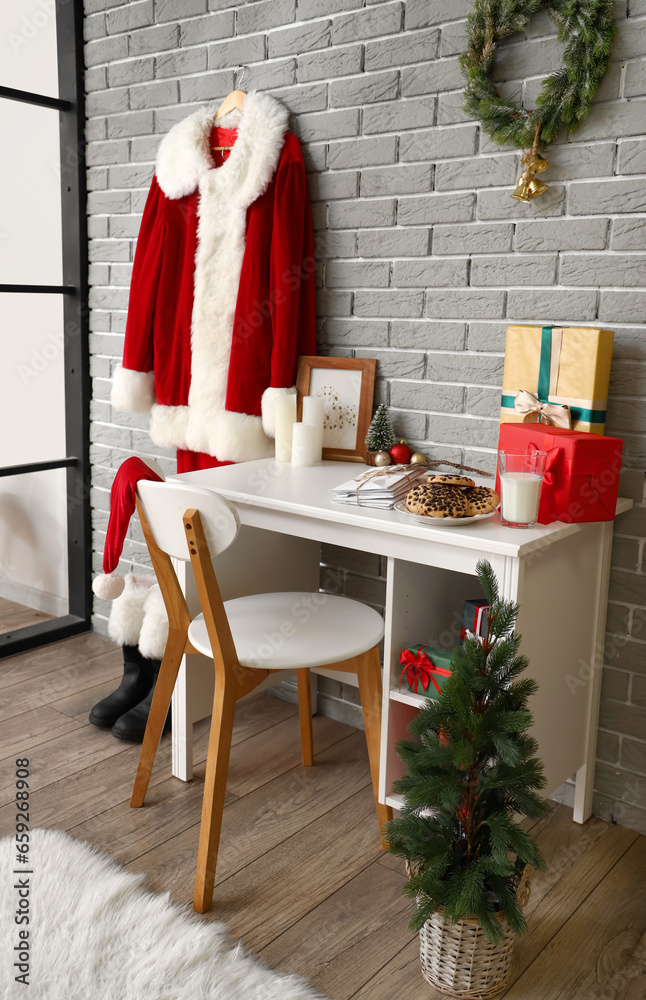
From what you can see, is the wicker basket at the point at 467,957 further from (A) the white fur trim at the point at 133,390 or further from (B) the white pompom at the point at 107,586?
(A) the white fur trim at the point at 133,390

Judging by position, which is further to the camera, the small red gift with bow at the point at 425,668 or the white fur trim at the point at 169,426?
the white fur trim at the point at 169,426

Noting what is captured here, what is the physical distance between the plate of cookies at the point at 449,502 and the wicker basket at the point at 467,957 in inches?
25.5

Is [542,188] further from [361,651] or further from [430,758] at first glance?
[430,758]

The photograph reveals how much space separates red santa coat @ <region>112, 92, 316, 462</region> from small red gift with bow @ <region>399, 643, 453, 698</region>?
0.85m

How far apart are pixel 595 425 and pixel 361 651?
0.70 meters

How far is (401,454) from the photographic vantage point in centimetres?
216

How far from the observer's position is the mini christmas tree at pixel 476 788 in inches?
53.4

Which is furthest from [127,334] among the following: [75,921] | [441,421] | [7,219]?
[75,921]

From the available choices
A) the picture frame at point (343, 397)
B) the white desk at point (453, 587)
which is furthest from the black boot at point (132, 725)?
the picture frame at point (343, 397)

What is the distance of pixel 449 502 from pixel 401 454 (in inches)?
21.4

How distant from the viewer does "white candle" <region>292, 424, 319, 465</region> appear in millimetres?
2170

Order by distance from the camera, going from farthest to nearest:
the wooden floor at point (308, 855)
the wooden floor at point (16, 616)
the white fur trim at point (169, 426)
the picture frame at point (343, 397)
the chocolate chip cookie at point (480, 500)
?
1. the wooden floor at point (16, 616)
2. the white fur trim at point (169, 426)
3. the picture frame at point (343, 397)
4. the chocolate chip cookie at point (480, 500)
5. the wooden floor at point (308, 855)

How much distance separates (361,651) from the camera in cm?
173

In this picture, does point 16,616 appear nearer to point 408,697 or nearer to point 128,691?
point 128,691
